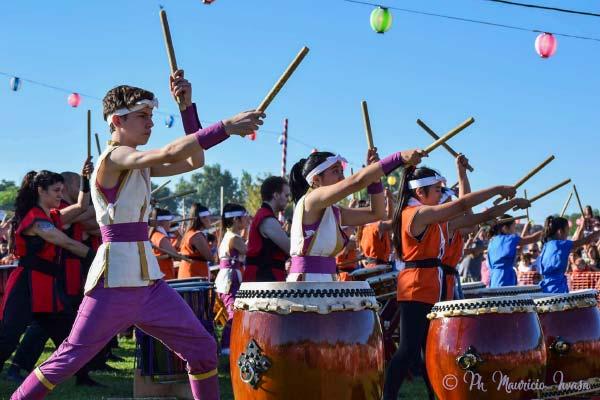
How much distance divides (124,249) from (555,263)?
5.65 meters

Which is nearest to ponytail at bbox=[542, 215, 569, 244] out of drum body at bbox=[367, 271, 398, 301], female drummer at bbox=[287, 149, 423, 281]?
drum body at bbox=[367, 271, 398, 301]

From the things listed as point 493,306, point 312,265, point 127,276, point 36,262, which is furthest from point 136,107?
point 36,262

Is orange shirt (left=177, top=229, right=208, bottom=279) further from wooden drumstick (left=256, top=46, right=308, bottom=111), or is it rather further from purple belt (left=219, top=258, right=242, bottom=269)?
wooden drumstick (left=256, top=46, right=308, bottom=111)

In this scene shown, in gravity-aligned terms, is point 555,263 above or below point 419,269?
above

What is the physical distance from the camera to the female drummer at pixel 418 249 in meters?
5.29

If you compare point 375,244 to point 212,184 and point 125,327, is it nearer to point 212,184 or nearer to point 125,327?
point 125,327

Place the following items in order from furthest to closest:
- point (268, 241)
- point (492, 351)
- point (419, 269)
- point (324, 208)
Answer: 1. point (268, 241)
2. point (419, 269)
3. point (324, 208)
4. point (492, 351)

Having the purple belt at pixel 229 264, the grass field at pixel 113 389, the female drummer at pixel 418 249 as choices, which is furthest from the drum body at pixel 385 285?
the purple belt at pixel 229 264

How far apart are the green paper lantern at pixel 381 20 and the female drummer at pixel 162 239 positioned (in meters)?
3.40

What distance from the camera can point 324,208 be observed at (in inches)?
194

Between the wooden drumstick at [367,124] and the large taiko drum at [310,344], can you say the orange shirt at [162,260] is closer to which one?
the wooden drumstick at [367,124]

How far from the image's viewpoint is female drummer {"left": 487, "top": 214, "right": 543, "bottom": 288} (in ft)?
30.6

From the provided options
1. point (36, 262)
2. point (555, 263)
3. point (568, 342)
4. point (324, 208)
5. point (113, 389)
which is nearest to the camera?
point (324, 208)

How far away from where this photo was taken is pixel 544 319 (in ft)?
17.0
